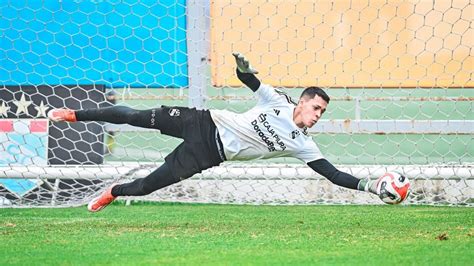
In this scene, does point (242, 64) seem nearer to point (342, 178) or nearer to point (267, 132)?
point (267, 132)

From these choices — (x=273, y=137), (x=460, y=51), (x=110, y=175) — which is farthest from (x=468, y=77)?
(x=110, y=175)

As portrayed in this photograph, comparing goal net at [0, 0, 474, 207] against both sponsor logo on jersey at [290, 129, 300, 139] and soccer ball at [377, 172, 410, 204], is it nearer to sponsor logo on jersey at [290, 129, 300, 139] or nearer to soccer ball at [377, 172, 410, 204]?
sponsor logo on jersey at [290, 129, 300, 139]

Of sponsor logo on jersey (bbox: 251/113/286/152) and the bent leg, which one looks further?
the bent leg

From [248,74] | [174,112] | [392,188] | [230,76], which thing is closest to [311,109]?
[248,74]

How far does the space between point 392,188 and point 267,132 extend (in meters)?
1.00

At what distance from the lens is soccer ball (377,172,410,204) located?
7.42 m

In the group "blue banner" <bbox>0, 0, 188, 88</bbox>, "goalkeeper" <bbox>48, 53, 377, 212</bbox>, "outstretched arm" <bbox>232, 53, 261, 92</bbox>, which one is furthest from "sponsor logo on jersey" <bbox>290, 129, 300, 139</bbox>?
"blue banner" <bbox>0, 0, 188, 88</bbox>

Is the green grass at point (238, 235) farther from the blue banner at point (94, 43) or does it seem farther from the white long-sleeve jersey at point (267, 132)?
the blue banner at point (94, 43)

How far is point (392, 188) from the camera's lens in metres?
7.41

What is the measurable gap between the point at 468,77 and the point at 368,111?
3.07 feet

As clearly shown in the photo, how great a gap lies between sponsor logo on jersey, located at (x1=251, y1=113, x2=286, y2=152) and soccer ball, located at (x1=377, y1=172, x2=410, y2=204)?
793mm

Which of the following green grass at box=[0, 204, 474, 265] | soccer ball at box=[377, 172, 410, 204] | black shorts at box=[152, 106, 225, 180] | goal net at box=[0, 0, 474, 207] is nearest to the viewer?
green grass at box=[0, 204, 474, 265]

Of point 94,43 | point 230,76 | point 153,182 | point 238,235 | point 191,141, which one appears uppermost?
point 94,43

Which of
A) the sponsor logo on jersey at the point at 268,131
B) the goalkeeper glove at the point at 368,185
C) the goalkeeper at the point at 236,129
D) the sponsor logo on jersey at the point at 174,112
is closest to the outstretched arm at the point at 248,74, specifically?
the goalkeeper at the point at 236,129
